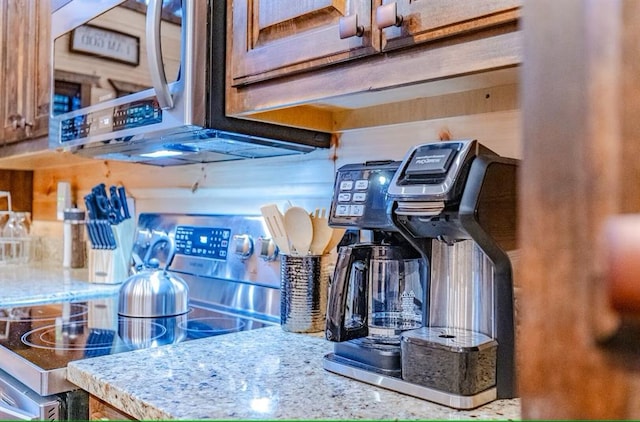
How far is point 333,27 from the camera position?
0.93m

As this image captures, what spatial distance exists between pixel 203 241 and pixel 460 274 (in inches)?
36.3

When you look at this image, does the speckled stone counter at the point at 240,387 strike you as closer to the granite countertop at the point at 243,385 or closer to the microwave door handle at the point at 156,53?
the granite countertop at the point at 243,385

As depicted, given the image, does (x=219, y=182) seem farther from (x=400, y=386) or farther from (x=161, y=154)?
(x=400, y=386)

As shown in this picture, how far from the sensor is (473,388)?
0.79m

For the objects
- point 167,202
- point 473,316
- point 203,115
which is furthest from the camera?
point 167,202

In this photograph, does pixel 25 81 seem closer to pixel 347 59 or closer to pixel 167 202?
pixel 167 202

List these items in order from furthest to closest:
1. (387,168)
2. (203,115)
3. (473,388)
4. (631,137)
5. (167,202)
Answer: (167,202)
(203,115)
(387,168)
(473,388)
(631,137)

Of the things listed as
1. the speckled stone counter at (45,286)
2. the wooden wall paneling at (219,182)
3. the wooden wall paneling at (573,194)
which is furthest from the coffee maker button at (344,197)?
the speckled stone counter at (45,286)

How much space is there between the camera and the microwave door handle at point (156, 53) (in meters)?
1.16

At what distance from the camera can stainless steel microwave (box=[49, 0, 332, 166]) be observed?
3.76 feet

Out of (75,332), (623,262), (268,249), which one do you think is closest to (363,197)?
(268,249)

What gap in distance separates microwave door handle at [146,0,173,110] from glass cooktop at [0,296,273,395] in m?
0.50

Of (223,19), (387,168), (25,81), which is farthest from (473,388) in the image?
(25,81)

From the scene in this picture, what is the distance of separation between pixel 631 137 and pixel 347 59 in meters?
0.59
